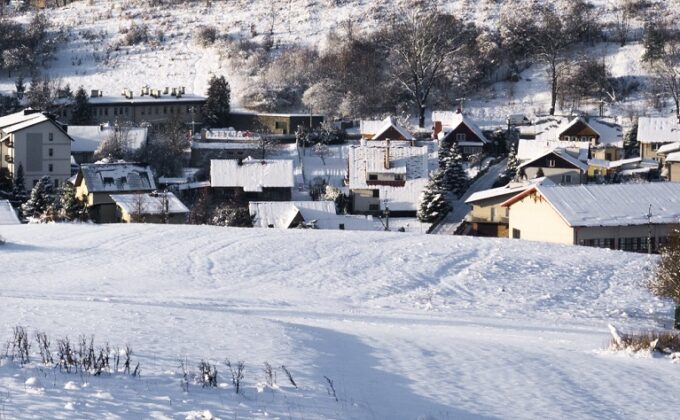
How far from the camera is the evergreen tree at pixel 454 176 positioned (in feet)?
116

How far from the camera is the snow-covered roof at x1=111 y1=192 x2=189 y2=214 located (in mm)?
26797

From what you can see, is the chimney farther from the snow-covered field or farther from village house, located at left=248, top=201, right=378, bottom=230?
the snow-covered field

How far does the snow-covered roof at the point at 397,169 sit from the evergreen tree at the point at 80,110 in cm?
1540

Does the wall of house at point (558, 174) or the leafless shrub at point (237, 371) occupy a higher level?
the wall of house at point (558, 174)

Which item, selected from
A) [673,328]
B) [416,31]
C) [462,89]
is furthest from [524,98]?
[673,328]

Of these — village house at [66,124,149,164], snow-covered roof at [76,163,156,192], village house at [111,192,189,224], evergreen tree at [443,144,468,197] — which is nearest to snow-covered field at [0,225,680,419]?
village house at [111,192,189,224]

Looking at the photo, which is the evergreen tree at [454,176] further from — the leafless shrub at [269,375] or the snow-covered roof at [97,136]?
the leafless shrub at [269,375]

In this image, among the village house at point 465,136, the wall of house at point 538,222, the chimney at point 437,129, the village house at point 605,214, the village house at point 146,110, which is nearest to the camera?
the village house at point 605,214

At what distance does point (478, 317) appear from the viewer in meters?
14.0

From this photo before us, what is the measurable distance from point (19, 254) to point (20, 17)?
2078 inches

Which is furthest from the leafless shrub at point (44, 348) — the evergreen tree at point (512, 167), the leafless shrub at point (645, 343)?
the evergreen tree at point (512, 167)

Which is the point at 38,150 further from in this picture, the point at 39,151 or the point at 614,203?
the point at 614,203

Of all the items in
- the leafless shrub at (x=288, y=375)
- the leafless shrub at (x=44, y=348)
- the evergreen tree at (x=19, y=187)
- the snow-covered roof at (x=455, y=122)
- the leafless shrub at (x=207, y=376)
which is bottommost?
the leafless shrub at (x=288, y=375)

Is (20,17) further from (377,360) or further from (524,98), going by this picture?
(377,360)
